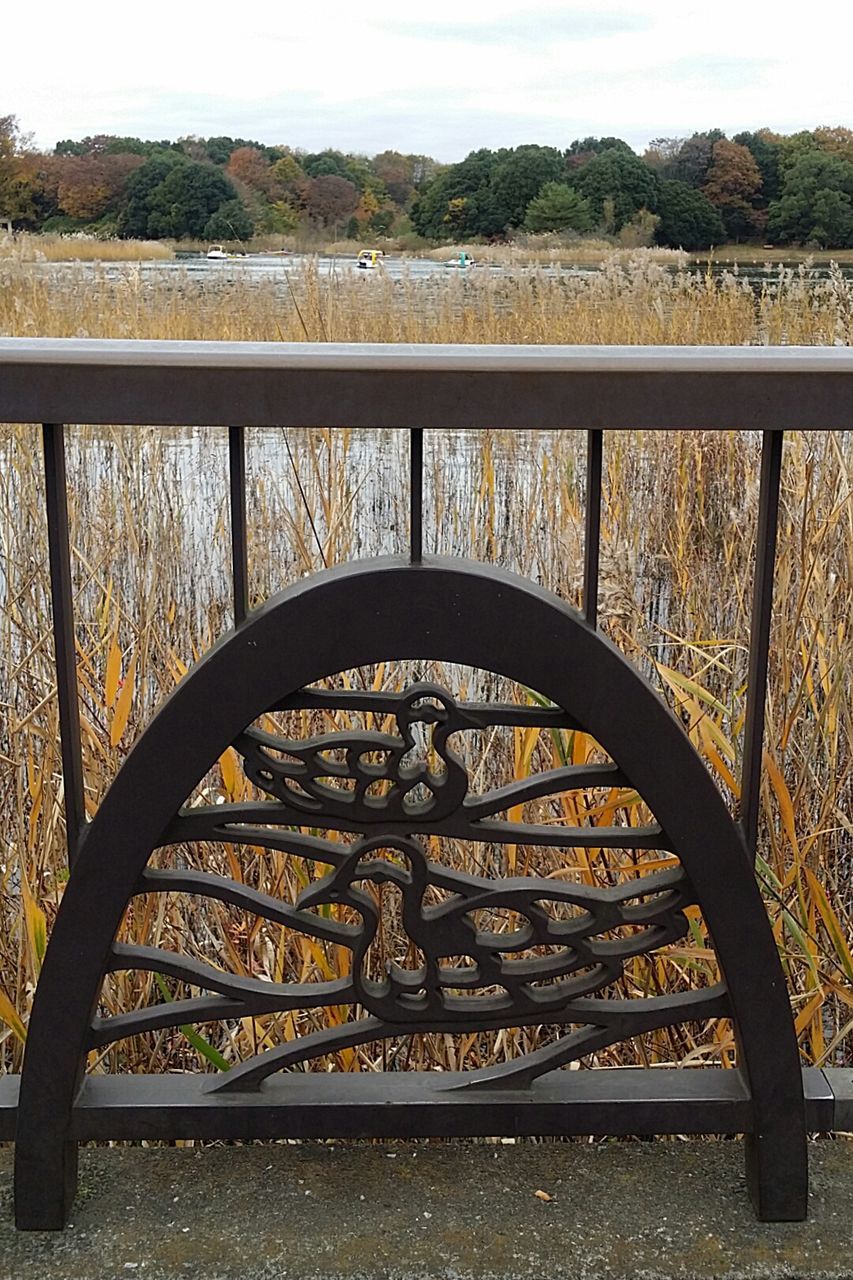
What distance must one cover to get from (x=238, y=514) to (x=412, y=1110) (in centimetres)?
52

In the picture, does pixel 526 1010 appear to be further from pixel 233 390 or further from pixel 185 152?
pixel 185 152

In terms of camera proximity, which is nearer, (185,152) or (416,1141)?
(416,1141)

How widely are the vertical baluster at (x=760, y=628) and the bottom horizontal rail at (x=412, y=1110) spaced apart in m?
0.23

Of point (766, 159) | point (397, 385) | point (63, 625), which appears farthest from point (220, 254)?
point (397, 385)

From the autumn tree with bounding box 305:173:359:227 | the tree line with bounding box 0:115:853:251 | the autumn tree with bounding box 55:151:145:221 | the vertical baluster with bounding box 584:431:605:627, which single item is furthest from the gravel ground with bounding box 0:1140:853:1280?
the autumn tree with bounding box 55:151:145:221

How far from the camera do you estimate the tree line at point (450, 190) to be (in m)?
4.45

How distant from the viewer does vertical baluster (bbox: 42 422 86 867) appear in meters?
1.03

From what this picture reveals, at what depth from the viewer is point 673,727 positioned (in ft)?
3.26

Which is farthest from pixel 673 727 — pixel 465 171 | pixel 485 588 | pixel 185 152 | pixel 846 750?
pixel 465 171

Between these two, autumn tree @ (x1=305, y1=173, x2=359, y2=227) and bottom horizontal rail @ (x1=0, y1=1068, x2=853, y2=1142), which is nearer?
bottom horizontal rail @ (x1=0, y1=1068, x2=853, y2=1142)

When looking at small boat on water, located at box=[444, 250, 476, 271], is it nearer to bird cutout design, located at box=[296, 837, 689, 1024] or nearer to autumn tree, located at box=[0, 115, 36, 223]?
autumn tree, located at box=[0, 115, 36, 223]

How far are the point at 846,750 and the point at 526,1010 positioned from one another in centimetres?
106

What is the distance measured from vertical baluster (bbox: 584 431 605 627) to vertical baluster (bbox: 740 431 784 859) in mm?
134

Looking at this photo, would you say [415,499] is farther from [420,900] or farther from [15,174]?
[15,174]
